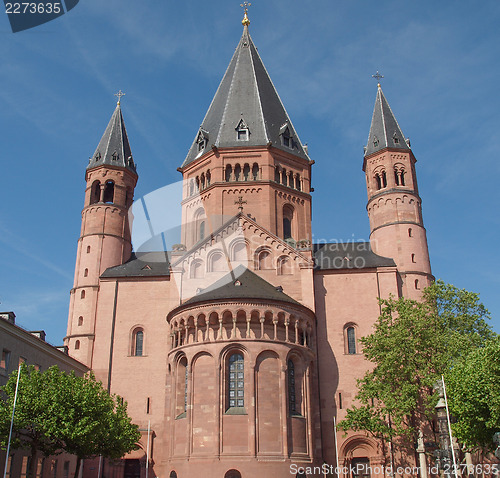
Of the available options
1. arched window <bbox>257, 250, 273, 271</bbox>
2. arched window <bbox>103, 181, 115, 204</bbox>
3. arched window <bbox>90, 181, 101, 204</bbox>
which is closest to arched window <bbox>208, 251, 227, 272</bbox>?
arched window <bbox>257, 250, 273, 271</bbox>

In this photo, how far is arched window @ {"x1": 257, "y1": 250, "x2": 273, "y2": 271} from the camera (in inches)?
1716

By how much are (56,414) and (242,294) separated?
1371 centimetres

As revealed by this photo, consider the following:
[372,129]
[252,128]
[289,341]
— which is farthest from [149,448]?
[372,129]

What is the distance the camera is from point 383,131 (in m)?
51.7

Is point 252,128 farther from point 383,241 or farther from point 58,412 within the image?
point 58,412

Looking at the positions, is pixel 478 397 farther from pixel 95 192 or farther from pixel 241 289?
pixel 95 192

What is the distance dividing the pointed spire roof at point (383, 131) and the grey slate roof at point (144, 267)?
69.4ft

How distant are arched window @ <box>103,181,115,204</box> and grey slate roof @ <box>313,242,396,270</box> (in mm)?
19060

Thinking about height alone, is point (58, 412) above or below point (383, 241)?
below

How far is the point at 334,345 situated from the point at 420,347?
26.1 ft

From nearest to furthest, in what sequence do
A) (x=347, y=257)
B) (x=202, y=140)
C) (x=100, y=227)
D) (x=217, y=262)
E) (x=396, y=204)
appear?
(x=217, y=262), (x=347, y=257), (x=396, y=204), (x=100, y=227), (x=202, y=140)

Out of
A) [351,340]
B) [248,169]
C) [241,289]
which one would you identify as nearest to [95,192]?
[248,169]

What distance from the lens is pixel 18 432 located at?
27984 mm

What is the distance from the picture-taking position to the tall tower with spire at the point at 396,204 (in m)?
45.6
